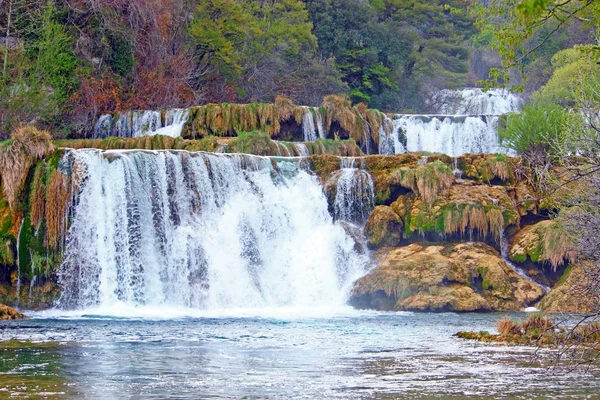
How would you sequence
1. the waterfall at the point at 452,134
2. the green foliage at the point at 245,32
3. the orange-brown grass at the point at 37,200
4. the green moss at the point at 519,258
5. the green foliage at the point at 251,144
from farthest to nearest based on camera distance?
the green foliage at the point at 245,32 → the waterfall at the point at 452,134 → the green foliage at the point at 251,144 → the green moss at the point at 519,258 → the orange-brown grass at the point at 37,200

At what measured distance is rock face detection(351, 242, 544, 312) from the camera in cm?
2608

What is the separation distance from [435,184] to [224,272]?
744 cm

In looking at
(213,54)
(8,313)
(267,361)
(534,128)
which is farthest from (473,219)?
(213,54)

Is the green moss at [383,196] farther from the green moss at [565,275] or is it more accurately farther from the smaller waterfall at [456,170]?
the green moss at [565,275]

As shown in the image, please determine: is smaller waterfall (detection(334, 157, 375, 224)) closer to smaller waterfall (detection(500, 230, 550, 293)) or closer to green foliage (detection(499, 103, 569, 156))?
smaller waterfall (detection(500, 230, 550, 293))

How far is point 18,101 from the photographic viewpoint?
1372 inches

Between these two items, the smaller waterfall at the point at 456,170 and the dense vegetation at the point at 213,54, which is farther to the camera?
the dense vegetation at the point at 213,54

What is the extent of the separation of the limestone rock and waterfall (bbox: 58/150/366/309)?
2.68 feet

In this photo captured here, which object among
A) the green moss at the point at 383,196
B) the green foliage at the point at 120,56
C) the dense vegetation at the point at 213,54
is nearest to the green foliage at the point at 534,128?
the green moss at the point at 383,196

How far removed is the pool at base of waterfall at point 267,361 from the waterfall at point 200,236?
11.6 feet

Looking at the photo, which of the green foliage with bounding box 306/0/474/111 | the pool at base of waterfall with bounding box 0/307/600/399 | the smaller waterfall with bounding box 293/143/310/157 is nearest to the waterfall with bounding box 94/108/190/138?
the smaller waterfall with bounding box 293/143/310/157

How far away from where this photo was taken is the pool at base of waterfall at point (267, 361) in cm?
1173

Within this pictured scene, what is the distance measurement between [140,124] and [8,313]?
638 inches

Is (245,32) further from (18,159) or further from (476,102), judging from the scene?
(18,159)
